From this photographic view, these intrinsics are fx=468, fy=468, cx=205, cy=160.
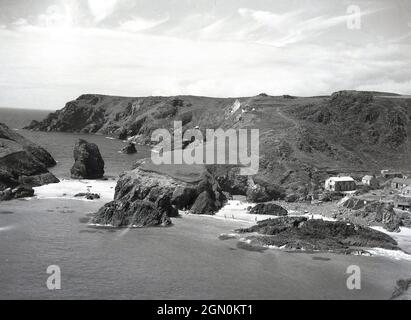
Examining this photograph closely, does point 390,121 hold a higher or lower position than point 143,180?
higher

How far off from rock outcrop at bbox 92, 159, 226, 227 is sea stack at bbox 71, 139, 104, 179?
22034 millimetres

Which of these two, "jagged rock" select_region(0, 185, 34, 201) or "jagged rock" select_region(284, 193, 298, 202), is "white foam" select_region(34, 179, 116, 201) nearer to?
"jagged rock" select_region(0, 185, 34, 201)

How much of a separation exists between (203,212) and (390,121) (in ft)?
271

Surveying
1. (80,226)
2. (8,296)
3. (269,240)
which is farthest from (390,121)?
(8,296)

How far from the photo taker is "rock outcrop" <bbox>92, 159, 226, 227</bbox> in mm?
65875

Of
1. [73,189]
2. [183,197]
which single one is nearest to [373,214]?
[183,197]

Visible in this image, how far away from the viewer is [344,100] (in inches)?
5512

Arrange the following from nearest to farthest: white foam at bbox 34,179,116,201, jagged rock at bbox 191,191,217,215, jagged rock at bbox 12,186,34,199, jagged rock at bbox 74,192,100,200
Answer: jagged rock at bbox 191,191,217,215 < jagged rock at bbox 12,186,34,199 < jagged rock at bbox 74,192,100,200 < white foam at bbox 34,179,116,201

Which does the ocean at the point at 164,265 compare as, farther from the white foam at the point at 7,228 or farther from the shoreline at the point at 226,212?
the shoreline at the point at 226,212

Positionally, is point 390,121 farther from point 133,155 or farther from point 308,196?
point 133,155

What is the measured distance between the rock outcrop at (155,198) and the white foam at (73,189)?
6.83 metres

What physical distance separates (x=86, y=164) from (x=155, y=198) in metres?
32.0

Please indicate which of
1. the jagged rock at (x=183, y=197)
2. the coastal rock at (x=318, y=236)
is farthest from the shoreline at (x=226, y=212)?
the jagged rock at (x=183, y=197)

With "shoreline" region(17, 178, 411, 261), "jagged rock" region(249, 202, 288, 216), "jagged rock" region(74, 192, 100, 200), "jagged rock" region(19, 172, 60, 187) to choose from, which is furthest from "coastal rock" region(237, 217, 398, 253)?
"jagged rock" region(19, 172, 60, 187)
